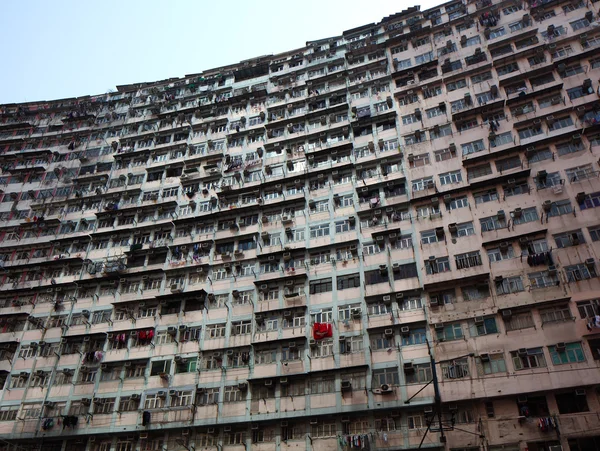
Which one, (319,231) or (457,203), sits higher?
(457,203)

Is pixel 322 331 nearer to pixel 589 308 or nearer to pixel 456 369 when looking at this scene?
pixel 456 369

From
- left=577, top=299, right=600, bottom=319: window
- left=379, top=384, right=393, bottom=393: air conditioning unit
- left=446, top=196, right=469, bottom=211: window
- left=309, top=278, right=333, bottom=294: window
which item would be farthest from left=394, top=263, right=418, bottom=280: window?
left=577, top=299, right=600, bottom=319: window

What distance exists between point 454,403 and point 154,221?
25935mm

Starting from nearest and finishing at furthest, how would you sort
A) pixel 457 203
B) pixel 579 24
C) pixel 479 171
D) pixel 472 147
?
1. pixel 457 203
2. pixel 479 171
3. pixel 472 147
4. pixel 579 24

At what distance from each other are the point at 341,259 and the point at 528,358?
1228cm

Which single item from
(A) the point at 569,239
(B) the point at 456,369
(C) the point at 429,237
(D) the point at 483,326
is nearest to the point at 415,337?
(B) the point at 456,369

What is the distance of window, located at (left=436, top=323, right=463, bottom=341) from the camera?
2553 centimetres

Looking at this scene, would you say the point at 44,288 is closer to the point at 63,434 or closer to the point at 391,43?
the point at 63,434

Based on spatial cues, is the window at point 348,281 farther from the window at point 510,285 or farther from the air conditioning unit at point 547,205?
the air conditioning unit at point 547,205

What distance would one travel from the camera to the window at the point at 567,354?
22844 millimetres

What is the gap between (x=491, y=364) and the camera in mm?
24156

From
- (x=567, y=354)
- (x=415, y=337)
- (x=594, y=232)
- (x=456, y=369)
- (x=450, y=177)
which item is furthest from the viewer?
(x=450, y=177)

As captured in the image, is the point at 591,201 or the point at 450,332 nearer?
the point at 450,332

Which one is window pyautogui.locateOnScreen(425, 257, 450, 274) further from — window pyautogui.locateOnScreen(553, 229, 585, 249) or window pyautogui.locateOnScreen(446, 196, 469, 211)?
window pyautogui.locateOnScreen(553, 229, 585, 249)
